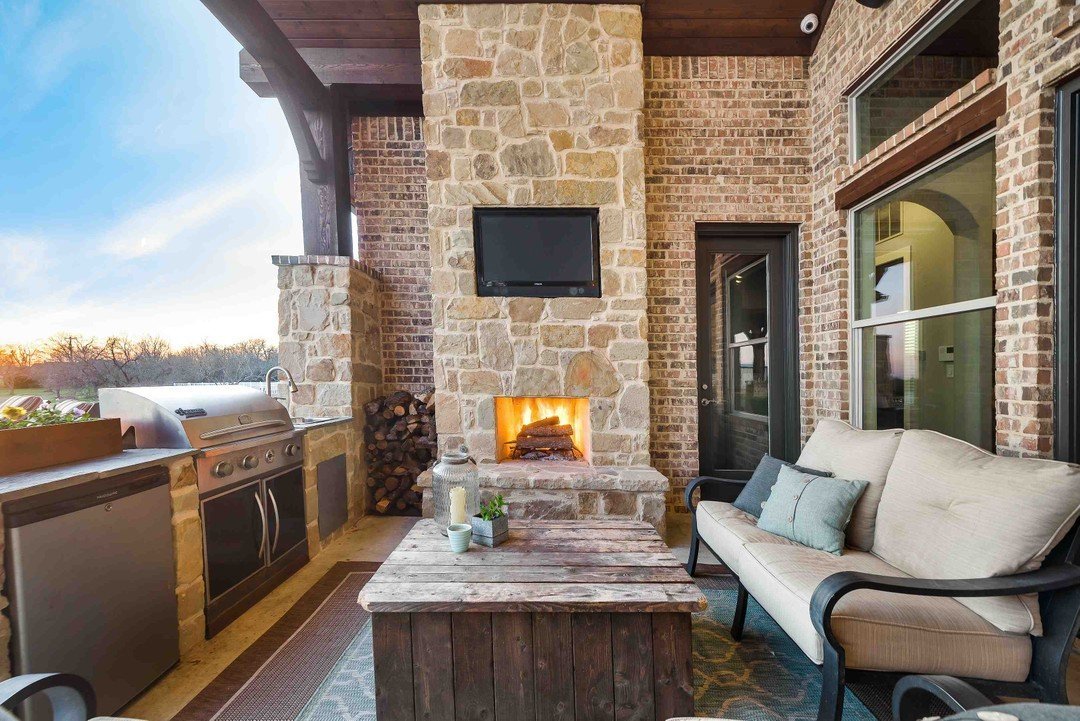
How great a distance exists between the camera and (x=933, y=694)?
105cm

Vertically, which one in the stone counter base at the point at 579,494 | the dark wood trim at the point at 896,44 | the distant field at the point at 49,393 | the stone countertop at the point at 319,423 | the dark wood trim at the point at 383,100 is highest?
the dark wood trim at the point at 383,100

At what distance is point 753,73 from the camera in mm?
3619

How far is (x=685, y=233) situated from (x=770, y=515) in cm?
247

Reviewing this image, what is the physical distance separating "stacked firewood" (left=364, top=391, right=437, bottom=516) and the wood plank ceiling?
322 centimetres

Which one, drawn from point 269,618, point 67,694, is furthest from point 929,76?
point 269,618

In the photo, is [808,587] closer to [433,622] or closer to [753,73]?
[433,622]

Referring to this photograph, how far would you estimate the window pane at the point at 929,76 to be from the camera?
7.24 feet

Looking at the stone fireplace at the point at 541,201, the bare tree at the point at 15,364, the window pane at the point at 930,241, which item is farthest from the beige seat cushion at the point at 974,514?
the bare tree at the point at 15,364

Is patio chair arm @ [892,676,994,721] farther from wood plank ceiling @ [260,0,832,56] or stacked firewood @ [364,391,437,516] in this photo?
wood plank ceiling @ [260,0,832,56]

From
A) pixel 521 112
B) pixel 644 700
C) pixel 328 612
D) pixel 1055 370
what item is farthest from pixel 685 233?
pixel 328 612

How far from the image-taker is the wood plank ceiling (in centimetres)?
340

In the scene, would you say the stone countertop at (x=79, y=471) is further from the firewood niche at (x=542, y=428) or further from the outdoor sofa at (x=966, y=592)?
the outdoor sofa at (x=966, y=592)

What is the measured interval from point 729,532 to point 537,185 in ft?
8.70

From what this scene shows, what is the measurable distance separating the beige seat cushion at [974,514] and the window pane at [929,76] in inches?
80.0
